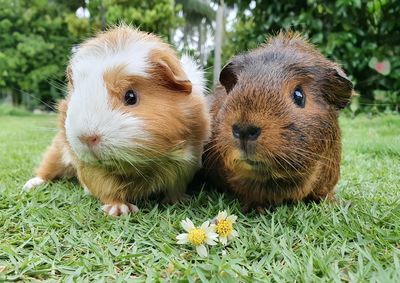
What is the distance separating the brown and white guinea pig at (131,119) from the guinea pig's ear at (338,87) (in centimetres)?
57

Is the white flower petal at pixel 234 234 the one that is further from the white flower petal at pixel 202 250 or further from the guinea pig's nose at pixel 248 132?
the guinea pig's nose at pixel 248 132

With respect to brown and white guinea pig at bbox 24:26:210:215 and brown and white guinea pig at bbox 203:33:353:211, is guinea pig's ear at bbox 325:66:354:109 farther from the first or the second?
brown and white guinea pig at bbox 24:26:210:215

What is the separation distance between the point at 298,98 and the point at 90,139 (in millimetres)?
817

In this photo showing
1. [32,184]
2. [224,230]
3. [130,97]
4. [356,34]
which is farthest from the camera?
[356,34]

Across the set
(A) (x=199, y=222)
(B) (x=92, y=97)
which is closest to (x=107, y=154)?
(B) (x=92, y=97)

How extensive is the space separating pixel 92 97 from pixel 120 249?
1.95ft

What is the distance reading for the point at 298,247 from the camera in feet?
5.14

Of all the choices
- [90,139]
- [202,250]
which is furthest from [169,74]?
[202,250]

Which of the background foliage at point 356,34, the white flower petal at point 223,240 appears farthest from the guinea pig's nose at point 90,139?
the background foliage at point 356,34

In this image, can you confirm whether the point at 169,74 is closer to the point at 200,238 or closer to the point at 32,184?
the point at 200,238

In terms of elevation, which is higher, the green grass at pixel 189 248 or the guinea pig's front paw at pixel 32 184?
the green grass at pixel 189 248

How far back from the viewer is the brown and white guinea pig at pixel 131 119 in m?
1.74

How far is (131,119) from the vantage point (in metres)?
1.75

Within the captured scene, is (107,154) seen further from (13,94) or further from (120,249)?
(13,94)
